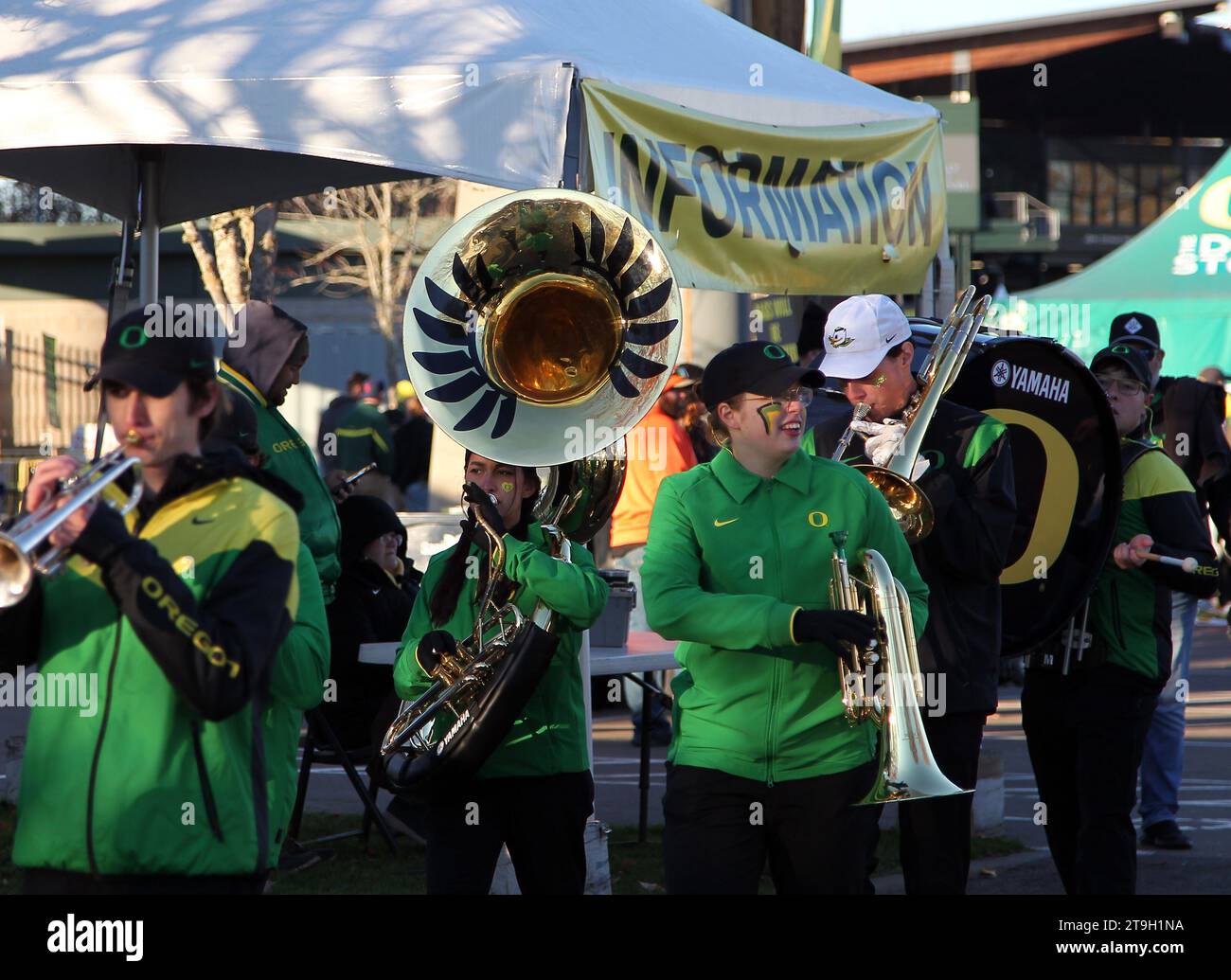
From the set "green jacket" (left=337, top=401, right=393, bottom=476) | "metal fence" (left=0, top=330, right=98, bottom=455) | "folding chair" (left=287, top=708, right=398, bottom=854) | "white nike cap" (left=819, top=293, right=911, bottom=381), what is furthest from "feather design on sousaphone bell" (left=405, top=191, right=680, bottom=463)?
"metal fence" (left=0, top=330, right=98, bottom=455)

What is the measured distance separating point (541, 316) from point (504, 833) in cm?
147

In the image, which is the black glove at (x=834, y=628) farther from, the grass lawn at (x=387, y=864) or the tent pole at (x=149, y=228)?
the tent pole at (x=149, y=228)

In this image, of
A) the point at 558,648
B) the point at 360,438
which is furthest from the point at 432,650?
the point at 360,438

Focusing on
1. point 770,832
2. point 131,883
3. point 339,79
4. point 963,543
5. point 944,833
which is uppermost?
point 339,79

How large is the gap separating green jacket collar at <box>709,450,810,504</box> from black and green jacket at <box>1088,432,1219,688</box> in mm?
1934

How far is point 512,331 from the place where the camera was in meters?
4.92

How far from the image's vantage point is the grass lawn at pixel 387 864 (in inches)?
247

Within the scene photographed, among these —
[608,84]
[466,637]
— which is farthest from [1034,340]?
[466,637]

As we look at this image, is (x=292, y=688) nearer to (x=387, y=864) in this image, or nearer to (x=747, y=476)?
(x=747, y=476)

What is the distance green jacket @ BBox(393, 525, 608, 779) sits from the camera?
4.38m

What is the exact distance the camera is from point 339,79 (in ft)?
15.8

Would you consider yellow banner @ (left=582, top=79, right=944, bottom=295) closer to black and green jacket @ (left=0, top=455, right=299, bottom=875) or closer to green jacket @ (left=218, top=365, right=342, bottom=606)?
green jacket @ (left=218, top=365, right=342, bottom=606)
